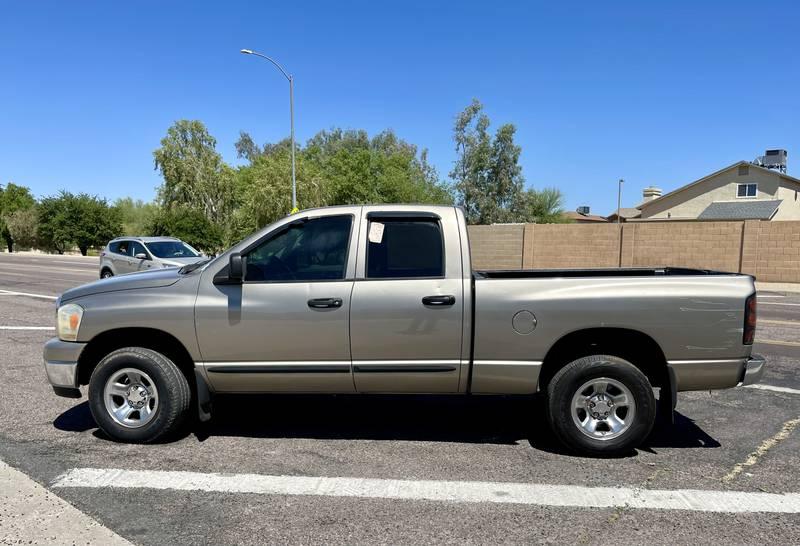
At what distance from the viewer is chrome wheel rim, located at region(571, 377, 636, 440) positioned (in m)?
4.30

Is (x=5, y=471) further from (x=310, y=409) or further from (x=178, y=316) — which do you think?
(x=310, y=409)

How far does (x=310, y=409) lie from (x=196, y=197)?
5714 centimetres

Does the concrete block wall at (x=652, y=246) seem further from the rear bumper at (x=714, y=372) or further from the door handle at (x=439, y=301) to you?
the door handle at (x=439, y=301)

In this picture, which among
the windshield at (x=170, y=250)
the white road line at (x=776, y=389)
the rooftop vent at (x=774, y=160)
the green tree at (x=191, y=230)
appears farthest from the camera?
the rooftop vent at (x=774, y=160)

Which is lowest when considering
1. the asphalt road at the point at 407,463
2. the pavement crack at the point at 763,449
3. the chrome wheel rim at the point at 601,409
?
the asphalt road at the point at 407,463

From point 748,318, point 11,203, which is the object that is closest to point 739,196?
point 748,318

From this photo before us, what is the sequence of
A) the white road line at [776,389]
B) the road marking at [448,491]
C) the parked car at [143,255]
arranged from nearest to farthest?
1. the road marking at [448,491]
2. the white road line at [776,389]
3. the parked car at [143,255]

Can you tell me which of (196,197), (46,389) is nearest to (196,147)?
(196,197)

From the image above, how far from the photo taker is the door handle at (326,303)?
4328mm

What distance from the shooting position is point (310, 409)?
5602mm

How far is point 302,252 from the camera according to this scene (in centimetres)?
459

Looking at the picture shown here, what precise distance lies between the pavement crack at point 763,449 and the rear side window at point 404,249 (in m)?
2.50

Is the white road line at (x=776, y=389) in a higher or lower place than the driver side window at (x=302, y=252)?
lower

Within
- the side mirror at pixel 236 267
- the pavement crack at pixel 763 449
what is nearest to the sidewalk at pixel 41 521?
the side mirror at pixel 236 267
